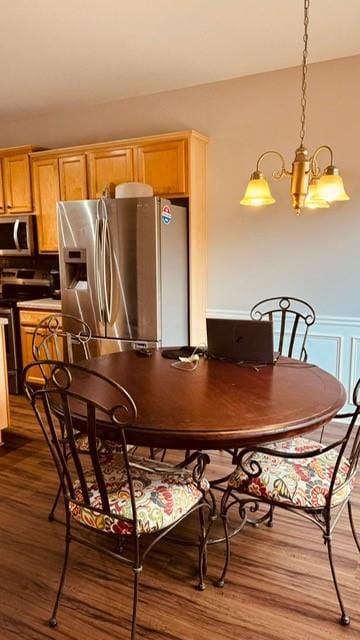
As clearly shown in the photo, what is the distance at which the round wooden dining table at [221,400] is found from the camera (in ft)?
4.83

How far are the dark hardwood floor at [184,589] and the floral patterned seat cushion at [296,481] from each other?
42 centimetres

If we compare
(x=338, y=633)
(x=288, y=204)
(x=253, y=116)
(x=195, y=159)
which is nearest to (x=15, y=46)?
(x=195, y=159)

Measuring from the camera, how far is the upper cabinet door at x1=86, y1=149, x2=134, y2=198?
386 centimetres

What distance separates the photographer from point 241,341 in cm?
221

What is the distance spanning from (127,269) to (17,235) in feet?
5.16

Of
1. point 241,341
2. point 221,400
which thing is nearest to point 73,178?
point 241,341

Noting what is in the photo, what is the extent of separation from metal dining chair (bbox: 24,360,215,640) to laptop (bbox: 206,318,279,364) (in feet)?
1.91

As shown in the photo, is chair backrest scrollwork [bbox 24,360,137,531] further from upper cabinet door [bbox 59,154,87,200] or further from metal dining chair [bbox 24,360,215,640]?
upper cabinet door [bbox 59,154,87,200]

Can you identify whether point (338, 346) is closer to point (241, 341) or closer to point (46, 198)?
point (241, 341)

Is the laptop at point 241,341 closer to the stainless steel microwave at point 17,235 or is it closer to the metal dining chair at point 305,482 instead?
the metal dining chair at point 305,482

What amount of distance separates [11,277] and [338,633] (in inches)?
167

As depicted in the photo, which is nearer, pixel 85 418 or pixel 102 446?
pixel 85 418

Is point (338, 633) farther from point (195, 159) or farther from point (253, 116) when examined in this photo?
point (253, 116)

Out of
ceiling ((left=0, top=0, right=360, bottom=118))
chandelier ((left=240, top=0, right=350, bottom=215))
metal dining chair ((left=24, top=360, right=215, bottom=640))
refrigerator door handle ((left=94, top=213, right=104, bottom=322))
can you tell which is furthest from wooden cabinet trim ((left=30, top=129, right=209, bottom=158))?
metal dining chair ((left=24, top=360, right=215, bottom=640))
